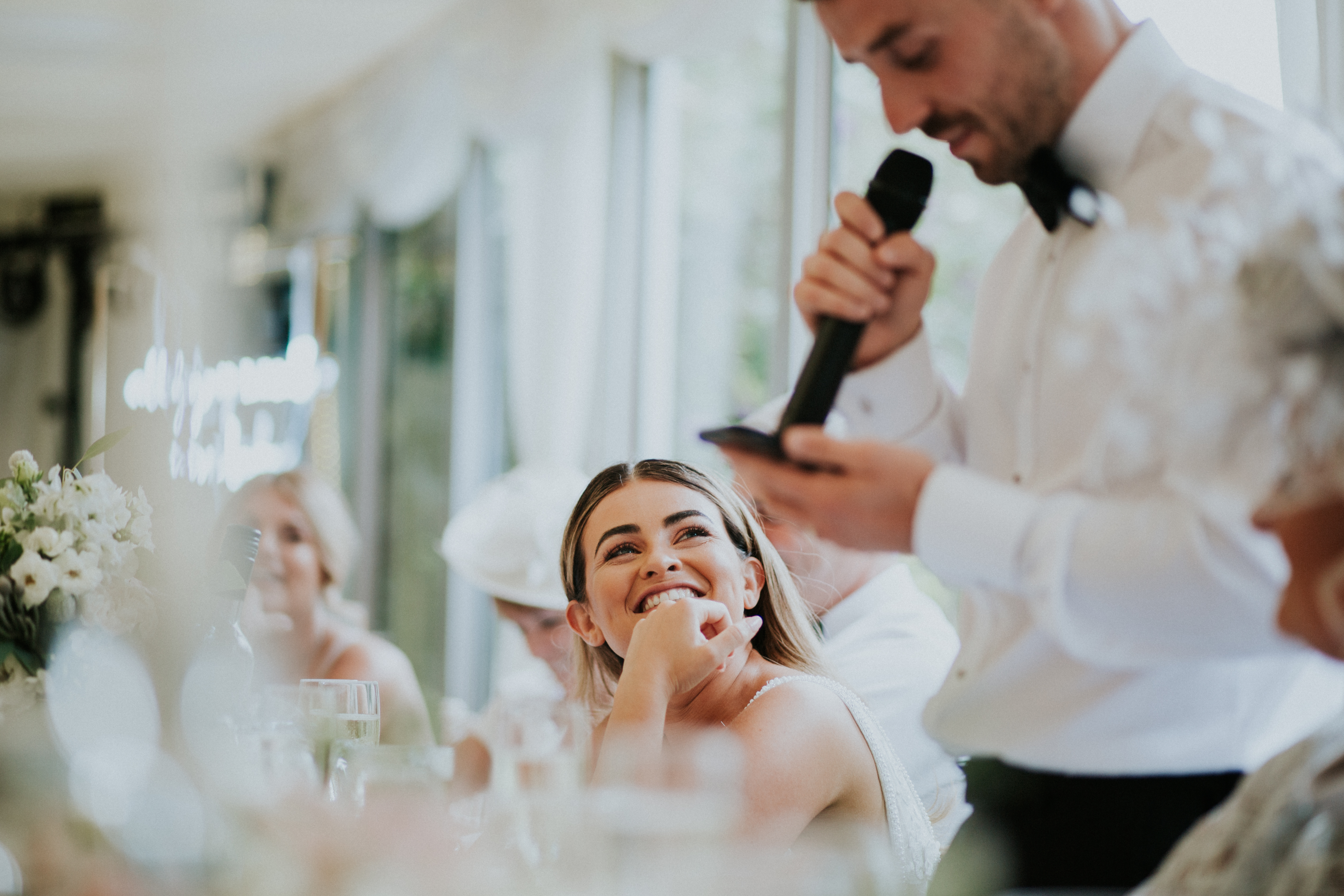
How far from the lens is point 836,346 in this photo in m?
1.06

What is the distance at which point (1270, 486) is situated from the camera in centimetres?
82

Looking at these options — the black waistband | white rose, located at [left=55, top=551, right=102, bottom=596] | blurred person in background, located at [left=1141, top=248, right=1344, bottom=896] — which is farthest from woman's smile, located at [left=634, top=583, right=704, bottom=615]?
blurred person in background, located at [left=1141, top=248, right=1344, bottom=896]

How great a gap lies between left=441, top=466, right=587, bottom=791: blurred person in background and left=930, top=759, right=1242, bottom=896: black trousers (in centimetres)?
142

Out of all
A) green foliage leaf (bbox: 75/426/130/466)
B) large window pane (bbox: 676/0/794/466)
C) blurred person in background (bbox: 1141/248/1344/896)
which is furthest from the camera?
large window pane (bbox: 676/0/794/466)

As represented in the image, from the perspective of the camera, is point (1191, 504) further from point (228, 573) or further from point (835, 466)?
point (228, 573)

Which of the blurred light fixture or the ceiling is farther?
the ceiling

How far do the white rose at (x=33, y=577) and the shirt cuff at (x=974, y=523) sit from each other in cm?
95

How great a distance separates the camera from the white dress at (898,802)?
1.52m

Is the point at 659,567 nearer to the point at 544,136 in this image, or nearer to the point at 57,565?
the point at 57,565

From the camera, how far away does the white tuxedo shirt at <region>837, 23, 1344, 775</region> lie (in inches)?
34.8

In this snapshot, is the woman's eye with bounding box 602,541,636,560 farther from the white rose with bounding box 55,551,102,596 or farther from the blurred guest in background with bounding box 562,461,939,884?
the white rose with bounding box 55,551,102,596

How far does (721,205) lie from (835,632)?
7.12ft

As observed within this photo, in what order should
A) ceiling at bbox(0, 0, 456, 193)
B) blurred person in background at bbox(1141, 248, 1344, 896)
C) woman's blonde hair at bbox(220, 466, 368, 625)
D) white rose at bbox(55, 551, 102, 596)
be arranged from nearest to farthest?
blurred person in background at bbox(1141, 248, 1344, 896) → white rose at bbox(55, 551, 102, 596) → woman's blonde hair at bbox(220, 466, 368, 625) → ceiling at bbox(0, 0, 456, 193)

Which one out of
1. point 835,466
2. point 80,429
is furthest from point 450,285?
point 835,466
